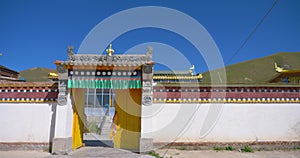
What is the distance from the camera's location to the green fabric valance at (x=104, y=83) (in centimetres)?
699

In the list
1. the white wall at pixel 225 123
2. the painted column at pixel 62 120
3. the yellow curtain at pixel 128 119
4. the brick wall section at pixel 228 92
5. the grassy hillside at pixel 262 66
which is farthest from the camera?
the grassy hillside at pixel 262 66

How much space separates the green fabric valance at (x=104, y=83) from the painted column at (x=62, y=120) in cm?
27

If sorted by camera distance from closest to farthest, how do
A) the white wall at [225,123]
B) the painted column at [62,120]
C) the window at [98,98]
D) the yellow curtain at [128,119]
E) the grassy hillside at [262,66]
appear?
the painted column at [62,120] → the white wall at [225,123] → the yellow curtain at [128,119] → the window at [98,98] → the grassy hillside at [262,66]

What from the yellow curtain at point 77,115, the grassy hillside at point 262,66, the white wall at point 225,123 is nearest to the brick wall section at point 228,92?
the white wall at point 225,123

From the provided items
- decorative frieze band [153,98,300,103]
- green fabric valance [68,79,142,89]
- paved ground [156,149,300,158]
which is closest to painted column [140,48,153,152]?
green fabric valance [68,79,142,89]

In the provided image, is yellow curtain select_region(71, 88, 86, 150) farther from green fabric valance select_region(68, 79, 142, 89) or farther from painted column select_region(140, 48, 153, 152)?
painted column select_region(140, 48, 153, 152)

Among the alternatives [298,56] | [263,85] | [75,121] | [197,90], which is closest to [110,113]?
[75,121]

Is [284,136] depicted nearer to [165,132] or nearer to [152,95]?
[165,132]

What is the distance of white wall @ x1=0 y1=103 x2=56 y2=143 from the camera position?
7379 mm

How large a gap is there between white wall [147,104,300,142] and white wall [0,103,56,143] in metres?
3.78

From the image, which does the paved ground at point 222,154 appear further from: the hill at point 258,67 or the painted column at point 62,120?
the hill at point 258,67

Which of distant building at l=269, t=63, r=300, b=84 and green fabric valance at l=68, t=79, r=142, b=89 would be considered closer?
green fabric valance at l=68, t=79, r=142, b=89

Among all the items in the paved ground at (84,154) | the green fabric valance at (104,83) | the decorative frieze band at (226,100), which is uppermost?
the green fabric valance at (104,83)

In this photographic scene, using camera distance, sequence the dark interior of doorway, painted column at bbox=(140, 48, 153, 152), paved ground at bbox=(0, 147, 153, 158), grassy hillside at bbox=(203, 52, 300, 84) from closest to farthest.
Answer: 1. paved ground at bbox=(0, 147, 153, 158)
2. painted column at bbox=(140, 48, 153, 152)
3. the dark interior of doorway
4. grassy hillside at bbox=(203, 52, 300, 84)
